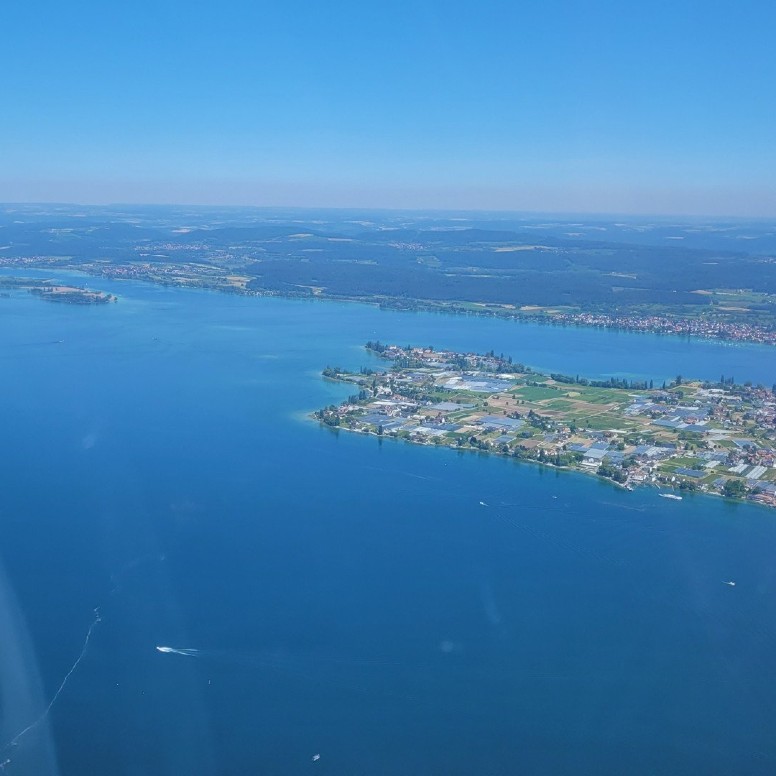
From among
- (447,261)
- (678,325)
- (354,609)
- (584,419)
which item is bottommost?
(354,609)

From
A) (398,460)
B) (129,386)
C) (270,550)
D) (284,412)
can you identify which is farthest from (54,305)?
(270,550)

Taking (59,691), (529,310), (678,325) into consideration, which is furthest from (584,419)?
(529,310)

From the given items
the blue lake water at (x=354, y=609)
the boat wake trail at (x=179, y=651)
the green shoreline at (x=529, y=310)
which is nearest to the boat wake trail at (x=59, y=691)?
the blue lake water at (x=354, y=609)

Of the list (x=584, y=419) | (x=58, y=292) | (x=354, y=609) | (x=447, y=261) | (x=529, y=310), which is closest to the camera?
(x=354, y=609)

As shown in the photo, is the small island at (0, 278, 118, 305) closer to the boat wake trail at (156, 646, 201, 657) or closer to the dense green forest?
the dense green forest

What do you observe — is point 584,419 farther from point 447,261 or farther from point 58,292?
point 447,261

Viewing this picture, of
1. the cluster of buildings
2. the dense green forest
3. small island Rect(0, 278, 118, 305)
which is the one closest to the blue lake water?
small island Rect(0, 278, 118, 305)

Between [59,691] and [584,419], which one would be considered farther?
[584,419]

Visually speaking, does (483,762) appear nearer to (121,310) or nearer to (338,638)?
(338,638)

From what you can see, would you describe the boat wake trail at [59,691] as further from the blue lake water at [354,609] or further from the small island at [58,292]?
the small island at [58,292]
